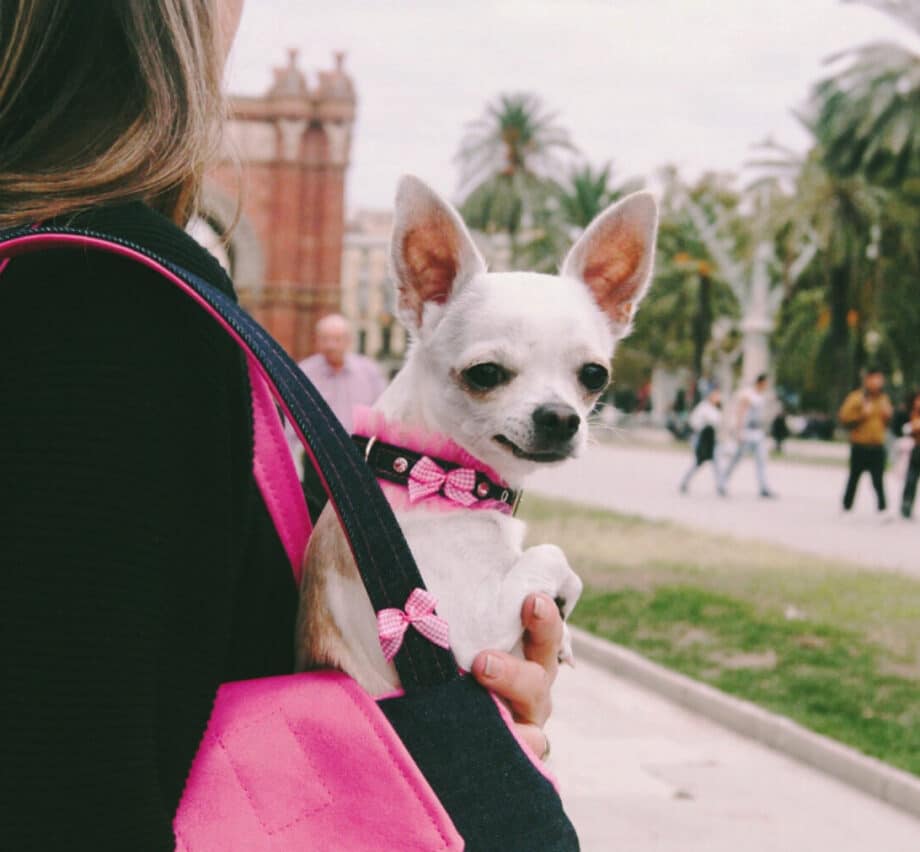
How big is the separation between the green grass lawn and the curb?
0.12 metres

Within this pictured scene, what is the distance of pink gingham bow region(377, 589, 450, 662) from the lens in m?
1.21

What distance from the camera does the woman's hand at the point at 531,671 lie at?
4.44 ft

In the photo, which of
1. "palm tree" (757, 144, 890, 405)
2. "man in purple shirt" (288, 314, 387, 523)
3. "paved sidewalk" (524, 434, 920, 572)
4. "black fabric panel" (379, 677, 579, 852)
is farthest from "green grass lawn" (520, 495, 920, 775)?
"palm tree" (757, 144, 890, 405)

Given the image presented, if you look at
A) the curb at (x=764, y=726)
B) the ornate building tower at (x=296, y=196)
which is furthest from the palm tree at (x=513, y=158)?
the curb at (x=764, y=726)

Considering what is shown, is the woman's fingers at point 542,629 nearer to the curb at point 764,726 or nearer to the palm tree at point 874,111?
the curb at point 764,726

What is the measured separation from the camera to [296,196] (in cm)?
3216

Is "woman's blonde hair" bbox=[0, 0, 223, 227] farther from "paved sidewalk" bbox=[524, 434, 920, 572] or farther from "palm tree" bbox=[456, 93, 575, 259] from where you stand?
"palm tree" bbox=[456, 93, 575, 259]

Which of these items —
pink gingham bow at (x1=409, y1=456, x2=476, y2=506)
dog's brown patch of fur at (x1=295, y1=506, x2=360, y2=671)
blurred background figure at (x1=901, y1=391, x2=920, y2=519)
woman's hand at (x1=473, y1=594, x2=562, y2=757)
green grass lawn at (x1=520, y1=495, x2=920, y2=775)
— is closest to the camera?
woman's hand at (x1=473, y1=594, x2=562, y2=757)

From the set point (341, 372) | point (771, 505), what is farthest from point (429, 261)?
point (771, 505)

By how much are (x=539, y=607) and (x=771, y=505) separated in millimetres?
18932

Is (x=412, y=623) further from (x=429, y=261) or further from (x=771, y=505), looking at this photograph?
(x=771, y=505)

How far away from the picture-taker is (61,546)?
3.29 feet

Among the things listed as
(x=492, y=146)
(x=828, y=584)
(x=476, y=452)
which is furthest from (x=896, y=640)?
(x=492, y=146)

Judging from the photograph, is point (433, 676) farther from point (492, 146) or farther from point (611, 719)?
point (492, 146)
